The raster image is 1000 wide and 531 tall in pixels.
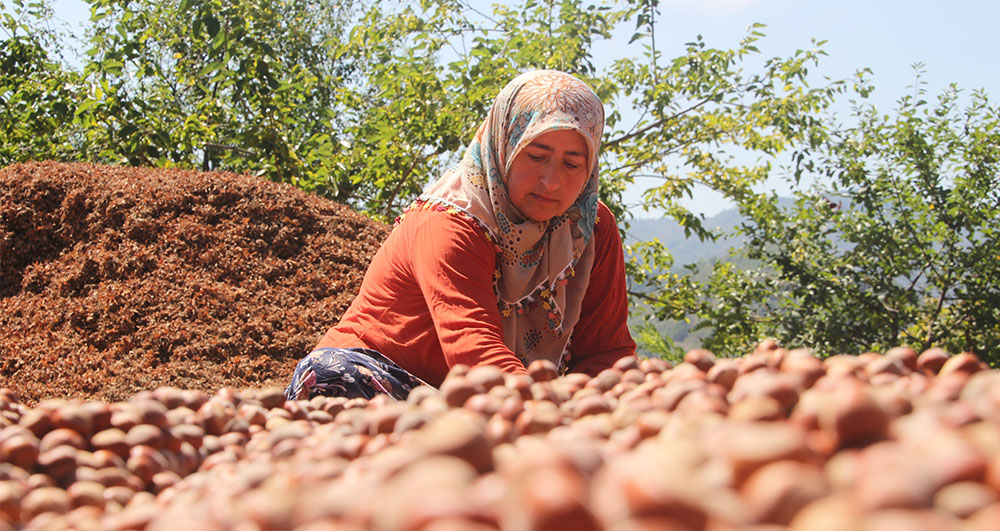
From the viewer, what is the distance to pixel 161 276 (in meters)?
4.30

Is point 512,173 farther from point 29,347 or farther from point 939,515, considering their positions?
point 29,347

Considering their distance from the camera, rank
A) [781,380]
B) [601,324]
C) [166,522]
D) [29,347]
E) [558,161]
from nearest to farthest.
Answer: [166,522], [781,380], [558,161], [601,324], [29,347]

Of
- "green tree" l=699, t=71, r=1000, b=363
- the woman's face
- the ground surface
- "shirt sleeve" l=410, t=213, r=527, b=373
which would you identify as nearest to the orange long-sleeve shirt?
"shirt sleeve" l=410, t=213, r=527, b=373

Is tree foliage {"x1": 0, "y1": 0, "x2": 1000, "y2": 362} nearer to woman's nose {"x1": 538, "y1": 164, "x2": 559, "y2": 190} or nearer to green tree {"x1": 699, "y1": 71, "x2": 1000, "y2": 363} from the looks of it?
green tree {"x1": 699, "y1": 71, "x2": 1000, "y2": 363}

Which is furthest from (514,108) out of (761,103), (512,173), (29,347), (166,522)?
(761,103)

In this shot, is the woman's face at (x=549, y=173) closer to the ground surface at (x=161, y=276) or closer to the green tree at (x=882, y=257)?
the ground surface at (x=161, y=276)

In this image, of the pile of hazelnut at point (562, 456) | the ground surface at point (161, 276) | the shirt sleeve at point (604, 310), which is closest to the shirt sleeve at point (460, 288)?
the shirt sleeve at point (604, 310)

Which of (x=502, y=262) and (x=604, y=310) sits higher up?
(x=502, y=262)

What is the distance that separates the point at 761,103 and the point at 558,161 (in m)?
4.90

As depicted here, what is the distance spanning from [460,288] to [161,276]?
255 cm

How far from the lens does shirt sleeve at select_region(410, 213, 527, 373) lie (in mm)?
2225

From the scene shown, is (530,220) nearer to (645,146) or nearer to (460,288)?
(460,288)

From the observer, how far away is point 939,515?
0.65 meters

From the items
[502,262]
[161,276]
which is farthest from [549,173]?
[161,276]
